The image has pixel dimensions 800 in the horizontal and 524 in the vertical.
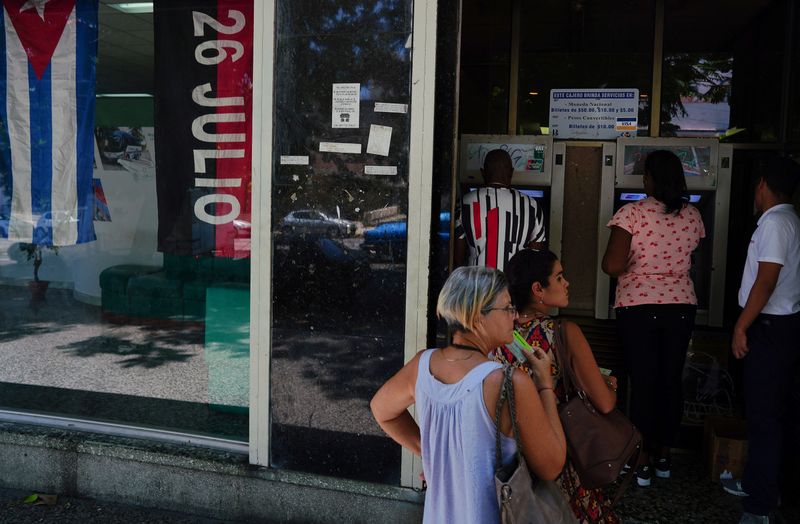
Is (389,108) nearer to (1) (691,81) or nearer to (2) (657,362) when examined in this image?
(2) (657,362)

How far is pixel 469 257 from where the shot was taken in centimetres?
381

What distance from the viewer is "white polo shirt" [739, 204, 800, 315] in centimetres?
314

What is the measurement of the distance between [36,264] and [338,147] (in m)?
2.49

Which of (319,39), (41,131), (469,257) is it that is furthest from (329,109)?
(41,131)

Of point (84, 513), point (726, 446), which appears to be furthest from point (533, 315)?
point (84, 513)

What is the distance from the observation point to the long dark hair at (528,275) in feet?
7.64

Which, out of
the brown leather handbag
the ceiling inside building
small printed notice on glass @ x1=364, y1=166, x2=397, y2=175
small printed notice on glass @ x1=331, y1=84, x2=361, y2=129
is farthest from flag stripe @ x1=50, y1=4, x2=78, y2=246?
the brown leather handbag

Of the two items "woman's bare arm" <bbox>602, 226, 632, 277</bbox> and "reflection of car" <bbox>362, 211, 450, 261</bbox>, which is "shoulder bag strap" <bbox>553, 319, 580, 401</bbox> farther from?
"woman's bare arm" <bbox>602, 226, 632, 277</bbox>

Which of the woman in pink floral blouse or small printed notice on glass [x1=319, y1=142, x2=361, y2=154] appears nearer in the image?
small printed notice on glass [x1=319, y1=142, x2=361, y2=154]

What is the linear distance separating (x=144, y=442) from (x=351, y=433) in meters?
1.22

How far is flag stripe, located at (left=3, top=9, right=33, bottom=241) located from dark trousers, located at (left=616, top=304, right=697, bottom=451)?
352 centimetres

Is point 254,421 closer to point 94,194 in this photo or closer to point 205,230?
point 205,230

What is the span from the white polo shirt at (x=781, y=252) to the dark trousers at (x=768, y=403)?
62mm

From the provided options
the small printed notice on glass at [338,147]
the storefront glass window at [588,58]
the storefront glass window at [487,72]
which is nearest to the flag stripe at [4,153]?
the small printed notice on glass at [338,147]
